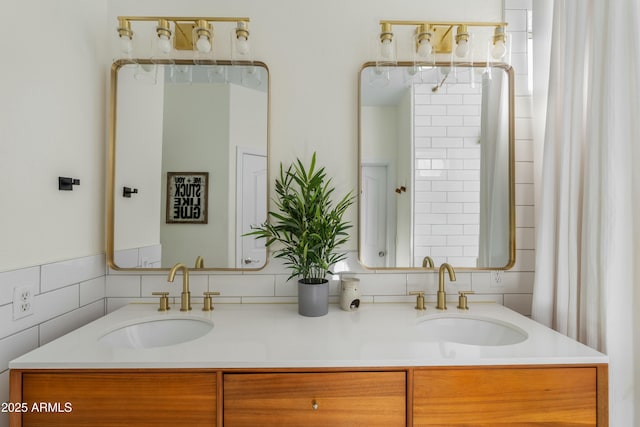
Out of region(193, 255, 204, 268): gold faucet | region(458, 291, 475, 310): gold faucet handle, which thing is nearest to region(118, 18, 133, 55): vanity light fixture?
region(193, 255, 204, 268): gold faucet

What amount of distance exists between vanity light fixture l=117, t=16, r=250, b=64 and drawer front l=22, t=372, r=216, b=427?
123 cm

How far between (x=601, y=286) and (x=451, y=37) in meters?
1.16

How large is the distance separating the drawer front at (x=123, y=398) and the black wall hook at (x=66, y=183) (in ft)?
2.05

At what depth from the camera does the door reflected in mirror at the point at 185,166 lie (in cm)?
143

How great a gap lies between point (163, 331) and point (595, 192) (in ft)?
5.52


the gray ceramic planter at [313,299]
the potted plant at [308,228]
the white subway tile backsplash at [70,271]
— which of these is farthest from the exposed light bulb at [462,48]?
the white subway tile backsplash at [70,271]

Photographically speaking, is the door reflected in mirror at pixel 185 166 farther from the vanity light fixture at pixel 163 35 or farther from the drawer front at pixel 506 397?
the drawer front at pixel 506 397

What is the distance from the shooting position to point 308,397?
90cm

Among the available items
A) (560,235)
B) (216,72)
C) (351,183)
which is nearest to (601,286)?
(560,235)

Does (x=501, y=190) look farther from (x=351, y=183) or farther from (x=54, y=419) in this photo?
(x=54, y=419)

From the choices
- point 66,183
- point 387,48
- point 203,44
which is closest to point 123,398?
point 66,183

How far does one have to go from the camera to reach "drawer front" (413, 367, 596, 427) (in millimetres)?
910

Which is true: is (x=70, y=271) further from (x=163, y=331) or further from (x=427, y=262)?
(x=427, y=262)

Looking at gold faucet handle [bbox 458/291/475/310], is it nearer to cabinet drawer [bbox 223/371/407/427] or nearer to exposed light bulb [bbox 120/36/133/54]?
cabinet drawer [bbox 223/371/407/427]
